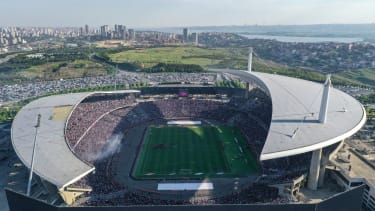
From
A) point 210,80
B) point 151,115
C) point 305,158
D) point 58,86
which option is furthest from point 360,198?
point 58,86

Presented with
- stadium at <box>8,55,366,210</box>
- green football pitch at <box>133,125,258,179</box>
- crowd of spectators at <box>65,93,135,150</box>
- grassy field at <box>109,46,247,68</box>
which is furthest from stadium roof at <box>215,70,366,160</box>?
grassy field at <box>109,46,247,68</box>

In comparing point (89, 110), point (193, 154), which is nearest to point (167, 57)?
point (89, 110)

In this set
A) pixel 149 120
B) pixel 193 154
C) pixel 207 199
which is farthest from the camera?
pixel 149 120

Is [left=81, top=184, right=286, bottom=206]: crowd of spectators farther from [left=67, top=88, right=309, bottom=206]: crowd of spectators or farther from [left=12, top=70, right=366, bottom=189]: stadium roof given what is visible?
[left=12, top=70, right=366, bottom=189]: stadium roof

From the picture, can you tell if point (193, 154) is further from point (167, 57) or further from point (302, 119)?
point (167, 57)

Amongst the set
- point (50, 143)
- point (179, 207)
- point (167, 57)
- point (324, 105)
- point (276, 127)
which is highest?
point (167, 57)
